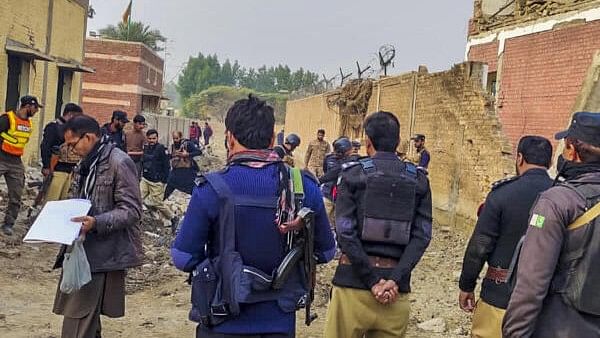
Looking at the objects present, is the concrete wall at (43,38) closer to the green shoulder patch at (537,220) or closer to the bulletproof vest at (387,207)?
the bulletproof vest at (387,207)

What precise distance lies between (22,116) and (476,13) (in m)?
10.6

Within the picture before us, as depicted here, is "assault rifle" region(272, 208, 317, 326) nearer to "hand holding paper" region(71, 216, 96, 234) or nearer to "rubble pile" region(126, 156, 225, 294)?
"hand holding paper" region(71, 216, 96, 234)

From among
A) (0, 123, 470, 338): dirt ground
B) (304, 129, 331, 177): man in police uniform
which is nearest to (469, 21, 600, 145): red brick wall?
(0, 123, 470, 338): dirt ground

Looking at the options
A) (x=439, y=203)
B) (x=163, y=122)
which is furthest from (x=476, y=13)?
(x=163, y=122)

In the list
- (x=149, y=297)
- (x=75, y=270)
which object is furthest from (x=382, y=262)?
(x=149, y=297)

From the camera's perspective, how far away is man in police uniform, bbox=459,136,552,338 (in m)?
3.38

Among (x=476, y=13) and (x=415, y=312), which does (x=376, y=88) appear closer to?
(x=476, y=13)

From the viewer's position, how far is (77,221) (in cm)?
330

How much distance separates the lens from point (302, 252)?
8.65ft

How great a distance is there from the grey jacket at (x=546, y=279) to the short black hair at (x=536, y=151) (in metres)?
1.02

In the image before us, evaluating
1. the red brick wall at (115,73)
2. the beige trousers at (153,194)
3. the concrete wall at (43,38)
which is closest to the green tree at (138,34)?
the red brick wall at (115,73)

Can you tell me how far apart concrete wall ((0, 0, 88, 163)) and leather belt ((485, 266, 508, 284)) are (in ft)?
37.1

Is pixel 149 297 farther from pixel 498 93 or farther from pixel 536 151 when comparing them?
pixel 498 93

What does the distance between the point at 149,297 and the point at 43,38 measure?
10029 mm
